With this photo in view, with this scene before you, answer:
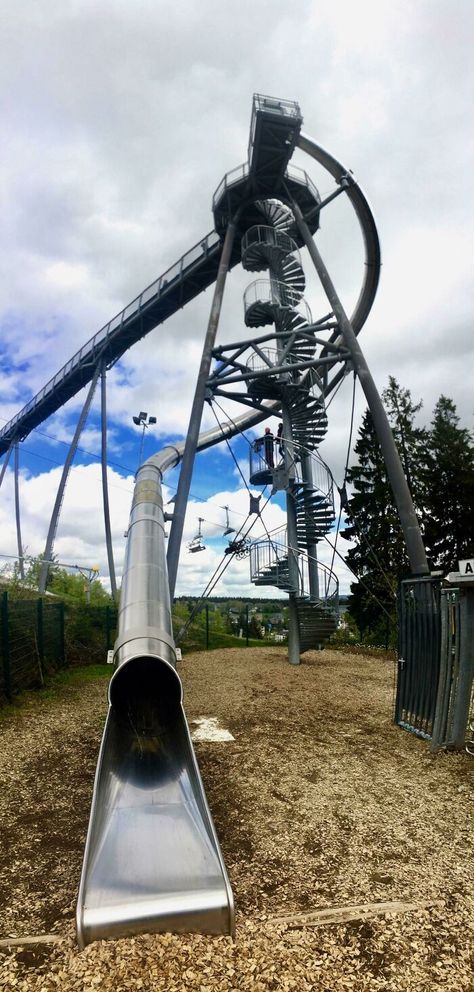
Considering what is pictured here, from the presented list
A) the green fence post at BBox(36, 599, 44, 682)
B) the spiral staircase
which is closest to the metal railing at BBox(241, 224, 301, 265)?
the spiral staircase

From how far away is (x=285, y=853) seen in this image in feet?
14.7

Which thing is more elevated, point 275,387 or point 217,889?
point 275,387

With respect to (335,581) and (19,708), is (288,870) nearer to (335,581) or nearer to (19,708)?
(19,708)

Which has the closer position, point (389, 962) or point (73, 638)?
point (389, 962)

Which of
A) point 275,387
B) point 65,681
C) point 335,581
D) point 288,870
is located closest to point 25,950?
point 288,870

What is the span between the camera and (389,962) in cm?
313

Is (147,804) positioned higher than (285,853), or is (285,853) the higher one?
(147,804)

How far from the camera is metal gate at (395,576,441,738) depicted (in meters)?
7.65

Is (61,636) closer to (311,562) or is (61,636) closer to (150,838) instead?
(311,562)

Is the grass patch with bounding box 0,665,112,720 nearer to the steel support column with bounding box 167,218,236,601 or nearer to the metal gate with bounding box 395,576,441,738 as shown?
the steel support column with bounding box 167,218,236,601

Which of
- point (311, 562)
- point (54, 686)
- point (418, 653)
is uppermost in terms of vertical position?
point (311, 562)

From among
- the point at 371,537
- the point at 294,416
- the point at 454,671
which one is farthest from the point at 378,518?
the point at 454,671

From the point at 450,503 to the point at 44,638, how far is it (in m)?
20.8

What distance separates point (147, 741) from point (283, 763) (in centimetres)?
182
